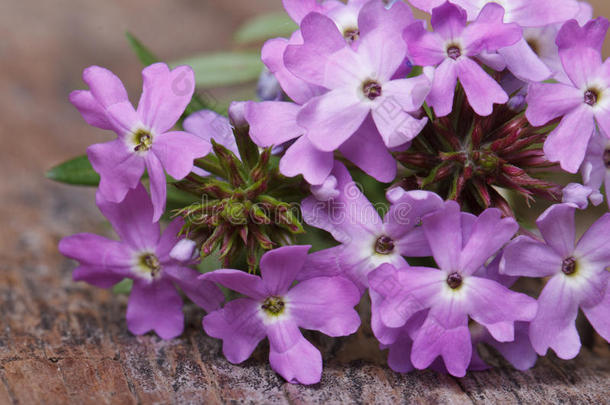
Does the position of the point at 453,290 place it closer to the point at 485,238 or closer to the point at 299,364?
the point at 485,238

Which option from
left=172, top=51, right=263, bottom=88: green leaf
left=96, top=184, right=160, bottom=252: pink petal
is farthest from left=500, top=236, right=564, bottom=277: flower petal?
left=172, top=51, right=263, bottom=88: green leaf

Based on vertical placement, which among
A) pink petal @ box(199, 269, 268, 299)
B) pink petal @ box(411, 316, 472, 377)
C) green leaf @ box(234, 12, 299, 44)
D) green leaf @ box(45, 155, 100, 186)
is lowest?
pink petal @ box(411, 316, 472, 377)

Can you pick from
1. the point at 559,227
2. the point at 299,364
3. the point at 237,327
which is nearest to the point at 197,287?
the point at 237,327

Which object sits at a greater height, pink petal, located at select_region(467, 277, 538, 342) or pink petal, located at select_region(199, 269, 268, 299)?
pink petal, located at select_region(199, 269, 268, 299)

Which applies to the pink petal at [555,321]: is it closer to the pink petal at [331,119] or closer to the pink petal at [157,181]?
the pink petal at [331,119]

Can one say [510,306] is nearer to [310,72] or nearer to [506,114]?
[506,114]

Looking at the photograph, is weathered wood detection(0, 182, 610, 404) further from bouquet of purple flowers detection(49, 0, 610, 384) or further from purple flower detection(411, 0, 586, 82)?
purple flower detection(411, 0, 586, 82)

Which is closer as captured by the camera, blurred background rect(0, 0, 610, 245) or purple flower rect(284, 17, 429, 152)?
purple flower rect(284, 17, 429, 152)
